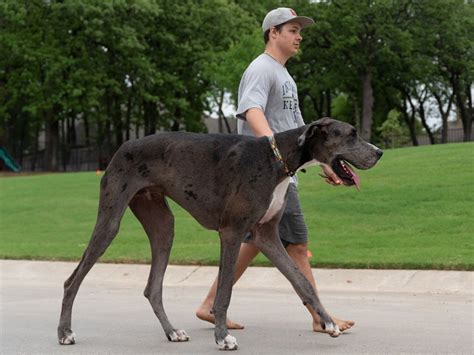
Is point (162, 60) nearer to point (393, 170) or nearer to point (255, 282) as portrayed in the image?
point (393, 170)

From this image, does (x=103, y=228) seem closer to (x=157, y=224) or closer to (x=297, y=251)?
(x=157, y=224)

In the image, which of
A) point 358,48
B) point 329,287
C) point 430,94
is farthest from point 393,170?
point 430,94

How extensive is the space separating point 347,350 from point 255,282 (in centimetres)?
485

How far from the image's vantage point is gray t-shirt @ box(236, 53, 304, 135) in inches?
273

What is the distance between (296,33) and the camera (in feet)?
23.4

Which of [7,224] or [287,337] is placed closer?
[287,337]

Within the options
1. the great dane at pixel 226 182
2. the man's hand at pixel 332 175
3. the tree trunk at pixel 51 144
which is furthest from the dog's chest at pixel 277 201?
the tree trunk at pixel 51 144

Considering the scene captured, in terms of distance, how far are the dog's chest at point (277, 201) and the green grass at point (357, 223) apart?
4.68 metres

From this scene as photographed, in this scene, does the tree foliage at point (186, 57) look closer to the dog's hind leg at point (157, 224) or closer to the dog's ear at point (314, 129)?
the dog's hind leg at point (157, 224)

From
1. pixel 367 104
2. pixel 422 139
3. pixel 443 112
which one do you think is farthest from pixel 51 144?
pixel 422 139

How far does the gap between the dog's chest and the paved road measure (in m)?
0.92

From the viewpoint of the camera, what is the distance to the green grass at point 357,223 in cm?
1192

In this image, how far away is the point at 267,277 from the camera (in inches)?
436

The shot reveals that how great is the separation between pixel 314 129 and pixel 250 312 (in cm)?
275
